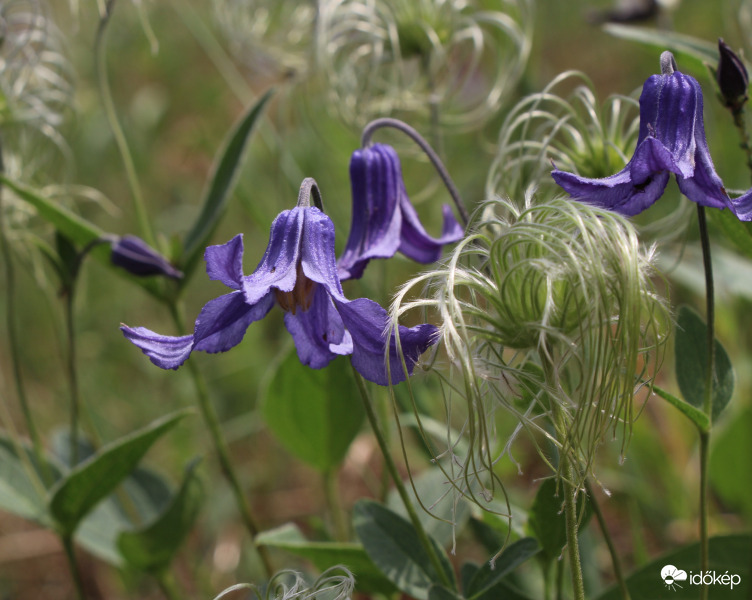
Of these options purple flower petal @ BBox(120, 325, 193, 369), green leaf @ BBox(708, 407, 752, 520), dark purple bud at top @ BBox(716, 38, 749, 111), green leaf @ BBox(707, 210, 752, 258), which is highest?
dark purple bud at top @ BBox(716, 38, 749, 111)

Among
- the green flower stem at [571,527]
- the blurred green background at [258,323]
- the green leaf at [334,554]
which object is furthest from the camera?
the blurred green background at [258,323]

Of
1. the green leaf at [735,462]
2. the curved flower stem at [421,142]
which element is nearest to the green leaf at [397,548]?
the curved flower stem at [421,142]

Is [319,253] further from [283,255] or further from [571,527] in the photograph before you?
[571,527]

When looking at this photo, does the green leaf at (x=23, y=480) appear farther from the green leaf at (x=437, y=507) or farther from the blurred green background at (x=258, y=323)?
the green leaf at (x=437, y=507)

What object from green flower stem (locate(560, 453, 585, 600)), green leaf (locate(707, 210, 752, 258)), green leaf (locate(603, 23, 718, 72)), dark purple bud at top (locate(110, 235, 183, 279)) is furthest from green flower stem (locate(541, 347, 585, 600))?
dark purple bud at top (locate(110, 235, 183, 279))

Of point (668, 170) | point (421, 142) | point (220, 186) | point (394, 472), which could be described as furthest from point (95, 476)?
point (668, 170)

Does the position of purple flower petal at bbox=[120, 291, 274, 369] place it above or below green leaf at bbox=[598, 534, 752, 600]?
above

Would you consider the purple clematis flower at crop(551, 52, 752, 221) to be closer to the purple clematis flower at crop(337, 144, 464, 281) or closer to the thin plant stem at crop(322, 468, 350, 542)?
the purple clematis flower at crop(337, 144, 464, 281)

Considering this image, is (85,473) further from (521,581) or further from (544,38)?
(544,38)
